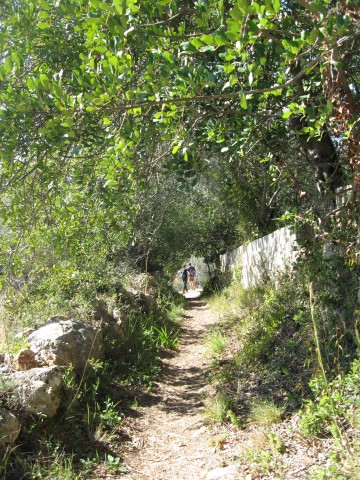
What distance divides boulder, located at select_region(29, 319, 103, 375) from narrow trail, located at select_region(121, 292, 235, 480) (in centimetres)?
103

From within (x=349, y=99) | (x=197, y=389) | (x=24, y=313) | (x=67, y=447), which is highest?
(x=349, y=99)

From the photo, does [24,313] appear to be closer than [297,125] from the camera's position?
No

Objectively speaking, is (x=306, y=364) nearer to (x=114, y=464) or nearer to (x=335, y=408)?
(x=335, y=408)

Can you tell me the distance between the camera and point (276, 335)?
6.13m

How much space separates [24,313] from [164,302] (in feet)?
19.5

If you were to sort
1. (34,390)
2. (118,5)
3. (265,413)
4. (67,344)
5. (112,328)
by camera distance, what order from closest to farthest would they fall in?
(118,5)
(34,390)
(265,413)
(67,344)
(112,328)

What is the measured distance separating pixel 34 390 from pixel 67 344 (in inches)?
49.7

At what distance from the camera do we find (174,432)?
5004mm

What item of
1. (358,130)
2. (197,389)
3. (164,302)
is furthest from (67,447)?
(164,302)

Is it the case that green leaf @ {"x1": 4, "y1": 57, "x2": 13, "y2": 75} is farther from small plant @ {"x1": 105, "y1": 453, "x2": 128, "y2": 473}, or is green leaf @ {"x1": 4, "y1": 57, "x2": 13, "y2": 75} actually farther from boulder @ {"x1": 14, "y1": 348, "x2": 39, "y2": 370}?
small plant @ {"x1": 105, "y1": 453, "x2": 128, "y2": 473}

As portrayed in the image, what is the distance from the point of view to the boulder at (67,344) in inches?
203

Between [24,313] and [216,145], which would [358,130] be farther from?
[24,313]

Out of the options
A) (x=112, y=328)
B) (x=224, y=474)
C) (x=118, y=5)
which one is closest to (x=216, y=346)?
(x=112, y=328)

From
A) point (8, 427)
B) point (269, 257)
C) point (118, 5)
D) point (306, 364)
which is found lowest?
point (306, 364)
